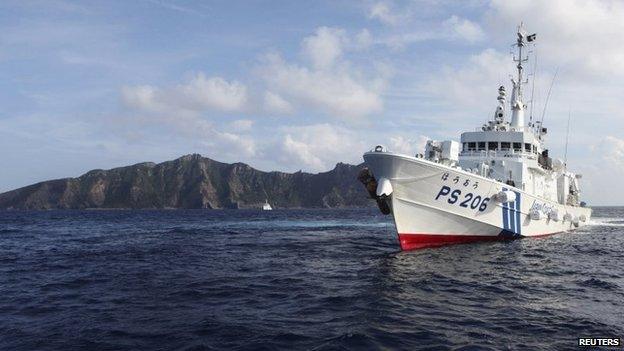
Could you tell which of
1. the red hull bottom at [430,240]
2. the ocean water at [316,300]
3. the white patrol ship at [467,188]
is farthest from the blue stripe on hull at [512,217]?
the ocean water at [316,300]

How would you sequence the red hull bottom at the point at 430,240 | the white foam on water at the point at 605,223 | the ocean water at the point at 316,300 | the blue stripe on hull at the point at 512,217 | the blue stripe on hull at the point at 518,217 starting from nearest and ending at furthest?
the ocean water at the point at 316,300
the red hull bottom at the point at 430,240
the blue stripe on hull at the point at 512,217
the blue stripe on hull at the point at 518,217
the white foam on water at the point at 605,223

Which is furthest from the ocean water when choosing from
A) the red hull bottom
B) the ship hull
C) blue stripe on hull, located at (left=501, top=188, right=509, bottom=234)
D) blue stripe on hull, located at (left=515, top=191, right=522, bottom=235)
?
blue stripe on hull, located at (left=515, top=191, right=522, bottom=235)

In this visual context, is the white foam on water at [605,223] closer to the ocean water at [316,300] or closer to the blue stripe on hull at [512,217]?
the blue stripe on hull at [512,217]

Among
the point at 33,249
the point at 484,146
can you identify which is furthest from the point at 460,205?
the point at 33,249

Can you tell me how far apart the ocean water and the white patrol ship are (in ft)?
4.08

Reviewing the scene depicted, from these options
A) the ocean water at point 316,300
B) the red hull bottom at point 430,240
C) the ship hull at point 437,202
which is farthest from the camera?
the red hull bottom at point 430,240

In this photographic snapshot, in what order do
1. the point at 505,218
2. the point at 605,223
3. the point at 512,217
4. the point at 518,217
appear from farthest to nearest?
1. the point at 605,223
2. the point at 518,217
3. the point at 512,217
4. the point at 505,218

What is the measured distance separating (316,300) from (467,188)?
40.8ft

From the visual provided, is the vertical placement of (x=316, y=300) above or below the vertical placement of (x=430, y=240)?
below

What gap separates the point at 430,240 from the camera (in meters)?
22.9

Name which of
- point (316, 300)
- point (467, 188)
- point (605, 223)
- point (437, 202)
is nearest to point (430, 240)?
point (437, 202)

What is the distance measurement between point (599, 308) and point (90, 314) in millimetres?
13556

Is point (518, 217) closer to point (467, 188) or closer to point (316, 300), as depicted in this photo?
point (467, 188)

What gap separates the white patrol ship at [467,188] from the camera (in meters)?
21.7
